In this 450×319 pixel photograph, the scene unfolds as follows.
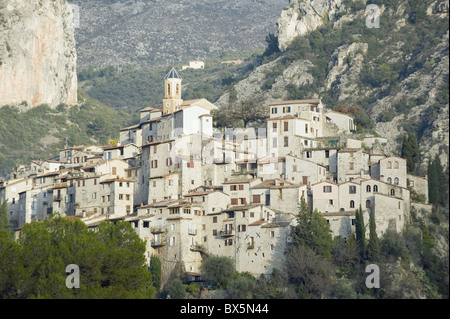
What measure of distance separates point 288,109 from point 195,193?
795 inches

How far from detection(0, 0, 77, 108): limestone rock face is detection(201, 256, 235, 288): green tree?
70782mm

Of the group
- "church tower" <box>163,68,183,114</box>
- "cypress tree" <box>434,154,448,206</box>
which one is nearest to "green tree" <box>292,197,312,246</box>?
"cypress tree" <box>434,154,448,206</box>

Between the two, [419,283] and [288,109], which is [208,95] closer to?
[288,109]

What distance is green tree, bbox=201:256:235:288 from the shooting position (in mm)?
85688

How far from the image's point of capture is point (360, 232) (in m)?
85.6

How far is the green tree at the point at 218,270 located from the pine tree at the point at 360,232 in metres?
11.0

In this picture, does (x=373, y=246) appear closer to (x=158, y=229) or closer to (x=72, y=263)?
(x=158, y=229)

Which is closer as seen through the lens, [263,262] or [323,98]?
[263,262]

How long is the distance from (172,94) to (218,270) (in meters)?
33.0

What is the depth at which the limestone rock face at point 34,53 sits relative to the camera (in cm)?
14925

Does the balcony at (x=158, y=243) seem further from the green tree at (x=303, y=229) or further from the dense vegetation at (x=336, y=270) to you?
the green tree at (x=303, y=229)

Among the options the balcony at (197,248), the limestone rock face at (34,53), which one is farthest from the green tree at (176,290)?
the limestone rock face at (34,53)

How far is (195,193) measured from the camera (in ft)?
306
